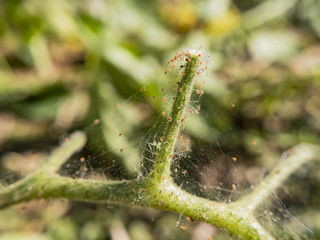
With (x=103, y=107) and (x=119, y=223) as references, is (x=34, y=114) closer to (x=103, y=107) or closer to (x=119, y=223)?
(x=103, y=107)

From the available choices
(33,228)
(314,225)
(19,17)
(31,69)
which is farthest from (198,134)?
(31,69)

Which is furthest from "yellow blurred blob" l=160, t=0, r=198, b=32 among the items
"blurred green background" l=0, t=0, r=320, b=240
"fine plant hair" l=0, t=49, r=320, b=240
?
"fine plant hair" l=0, t=49, r=320, b=240

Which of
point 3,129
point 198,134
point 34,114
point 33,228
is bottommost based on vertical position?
point 33,228

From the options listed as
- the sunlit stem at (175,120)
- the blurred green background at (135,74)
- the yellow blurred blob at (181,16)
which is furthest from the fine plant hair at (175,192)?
the yellow blurred blob at (181,16)

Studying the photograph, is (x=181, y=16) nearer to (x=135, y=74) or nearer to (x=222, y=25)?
(x=222, y=25)

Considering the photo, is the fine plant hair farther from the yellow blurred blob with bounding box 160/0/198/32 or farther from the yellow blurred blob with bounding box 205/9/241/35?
the yellow blurred blob with bounding box 160/0/198/32

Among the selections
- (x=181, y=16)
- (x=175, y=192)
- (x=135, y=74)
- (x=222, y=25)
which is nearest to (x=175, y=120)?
(x=175, y=192)

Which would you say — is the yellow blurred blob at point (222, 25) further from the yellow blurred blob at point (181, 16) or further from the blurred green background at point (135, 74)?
the yellow blurred blob at point (181, 16)
